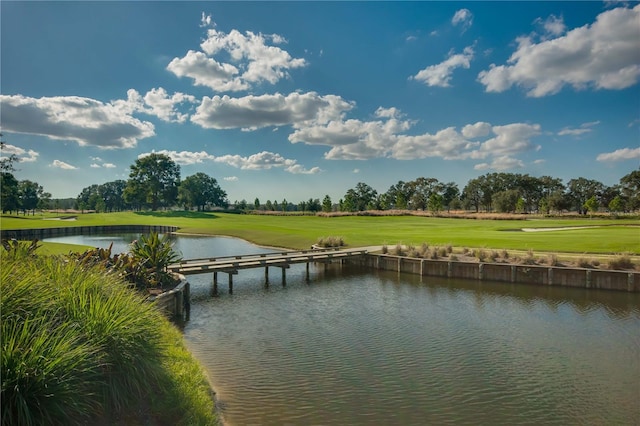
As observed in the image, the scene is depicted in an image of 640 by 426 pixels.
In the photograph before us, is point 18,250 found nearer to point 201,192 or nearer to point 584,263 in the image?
point 584,263

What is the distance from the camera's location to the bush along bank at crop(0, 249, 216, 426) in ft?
16.6

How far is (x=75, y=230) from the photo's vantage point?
66750mm

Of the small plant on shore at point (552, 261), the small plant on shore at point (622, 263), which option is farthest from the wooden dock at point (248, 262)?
the small plant on shore at point (622, 263)

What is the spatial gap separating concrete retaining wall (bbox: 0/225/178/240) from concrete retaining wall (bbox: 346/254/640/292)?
47798 millimetres

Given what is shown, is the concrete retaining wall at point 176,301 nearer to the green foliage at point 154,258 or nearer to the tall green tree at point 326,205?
the green foliage at point 154,258

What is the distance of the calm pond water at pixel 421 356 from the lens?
31.1ft

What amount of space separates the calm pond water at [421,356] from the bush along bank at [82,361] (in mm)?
2063

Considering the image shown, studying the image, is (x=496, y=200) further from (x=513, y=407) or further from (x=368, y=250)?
(x=513, y=407)

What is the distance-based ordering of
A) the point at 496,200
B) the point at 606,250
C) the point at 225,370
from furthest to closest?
the point at 496,200
the point at 606,250
the point at 225,370

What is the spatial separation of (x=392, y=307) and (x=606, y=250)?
1861cm

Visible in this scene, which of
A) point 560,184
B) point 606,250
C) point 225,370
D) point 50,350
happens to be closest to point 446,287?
point 606,250

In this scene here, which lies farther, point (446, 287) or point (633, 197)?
point (633, 197)

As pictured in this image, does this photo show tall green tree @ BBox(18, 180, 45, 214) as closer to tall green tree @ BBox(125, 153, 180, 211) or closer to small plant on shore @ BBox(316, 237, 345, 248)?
tall green tree @ BBox(125, 153, 180, 211)

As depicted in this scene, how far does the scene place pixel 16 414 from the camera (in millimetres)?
4934
